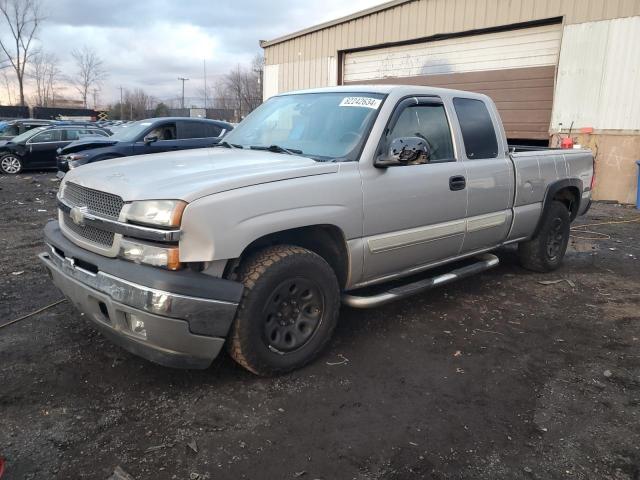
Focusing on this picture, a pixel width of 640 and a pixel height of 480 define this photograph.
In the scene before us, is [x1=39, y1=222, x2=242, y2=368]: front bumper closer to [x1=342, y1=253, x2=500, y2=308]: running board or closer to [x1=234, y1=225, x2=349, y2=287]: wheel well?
[x1=234, y1=225, x2=349, y2=287]: wheel well

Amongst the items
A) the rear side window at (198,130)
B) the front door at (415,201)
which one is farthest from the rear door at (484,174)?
the rear side window at (198,130)

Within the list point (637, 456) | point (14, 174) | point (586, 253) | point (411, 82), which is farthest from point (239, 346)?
point (14, 174)

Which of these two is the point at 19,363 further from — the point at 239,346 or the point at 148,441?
the point at 239,346

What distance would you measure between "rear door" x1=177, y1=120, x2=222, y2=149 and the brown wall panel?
22.0 ft

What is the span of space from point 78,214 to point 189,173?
0.76 metres

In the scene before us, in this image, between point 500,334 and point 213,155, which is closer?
point 213,155

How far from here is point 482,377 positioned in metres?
3.50

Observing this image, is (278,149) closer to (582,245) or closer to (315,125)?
(315,125)

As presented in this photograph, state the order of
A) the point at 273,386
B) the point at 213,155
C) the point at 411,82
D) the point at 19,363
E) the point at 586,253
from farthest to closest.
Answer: the point at 411,82 < the point at 586,253 < the point at 213,155 < the point at 19,363 < the point at 273,386

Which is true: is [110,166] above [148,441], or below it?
above

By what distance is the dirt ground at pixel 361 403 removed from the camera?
2.56 m

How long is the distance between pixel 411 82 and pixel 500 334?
38.7ft

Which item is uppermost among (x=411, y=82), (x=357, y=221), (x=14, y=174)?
(x=411, y=82)

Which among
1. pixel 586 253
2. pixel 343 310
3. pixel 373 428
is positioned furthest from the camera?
pixel 586 253
